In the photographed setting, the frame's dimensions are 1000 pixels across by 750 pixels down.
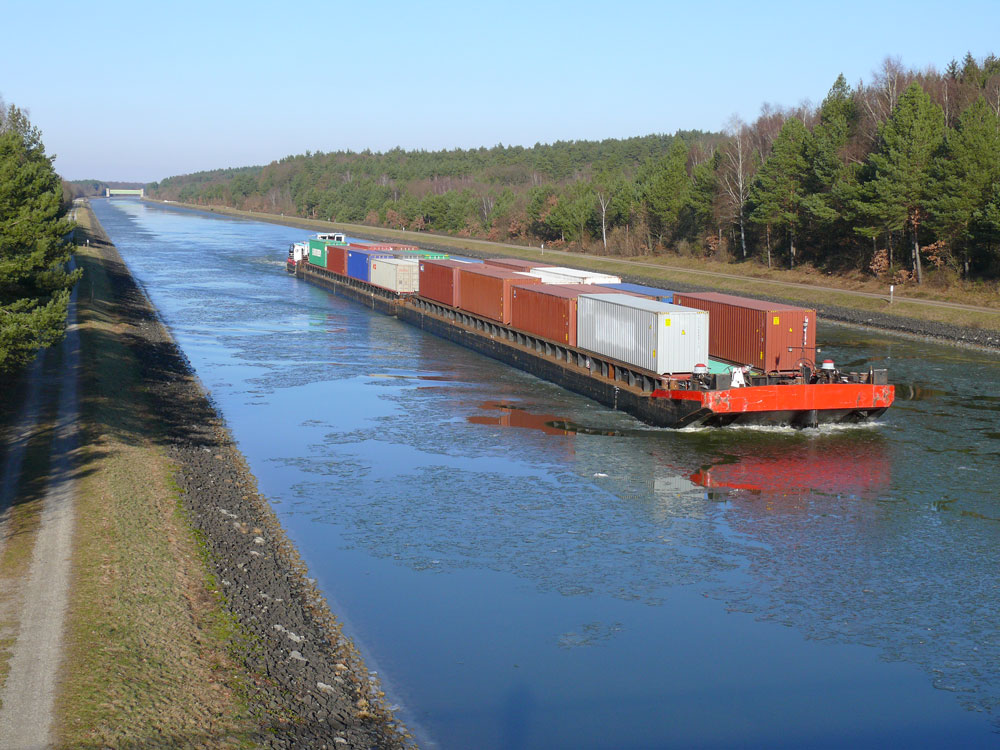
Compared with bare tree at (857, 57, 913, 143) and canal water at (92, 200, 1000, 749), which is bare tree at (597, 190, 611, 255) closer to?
bare tree at (857, 57, 913, 143)

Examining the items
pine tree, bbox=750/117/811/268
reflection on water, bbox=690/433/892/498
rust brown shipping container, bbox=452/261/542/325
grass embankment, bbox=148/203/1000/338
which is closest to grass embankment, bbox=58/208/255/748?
reflection on water, bbox=690/433/892/498

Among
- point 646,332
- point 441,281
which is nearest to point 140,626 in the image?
point 646,332

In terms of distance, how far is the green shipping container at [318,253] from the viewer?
106m

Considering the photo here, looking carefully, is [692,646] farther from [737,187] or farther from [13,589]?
[737,187]

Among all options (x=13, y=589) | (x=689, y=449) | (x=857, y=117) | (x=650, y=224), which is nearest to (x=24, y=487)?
(x=13, y=589)

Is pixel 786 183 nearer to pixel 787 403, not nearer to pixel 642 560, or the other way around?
pixel 787 403

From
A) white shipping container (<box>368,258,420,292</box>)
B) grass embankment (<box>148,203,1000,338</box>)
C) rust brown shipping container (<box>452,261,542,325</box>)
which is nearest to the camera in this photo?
rust brown shipping container (<box>452,261,542,325</box>)

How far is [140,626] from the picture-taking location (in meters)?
19.0

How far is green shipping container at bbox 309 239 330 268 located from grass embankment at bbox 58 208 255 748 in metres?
74.7

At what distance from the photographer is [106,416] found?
36781 mm

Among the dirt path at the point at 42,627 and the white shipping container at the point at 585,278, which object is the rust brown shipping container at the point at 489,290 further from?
the dirt path at the point at 42,627

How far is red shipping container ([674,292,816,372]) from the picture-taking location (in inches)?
1555

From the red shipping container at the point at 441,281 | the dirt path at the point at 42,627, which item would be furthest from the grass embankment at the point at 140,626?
the red shipping container at the point at 441,281

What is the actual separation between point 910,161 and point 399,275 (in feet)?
125
